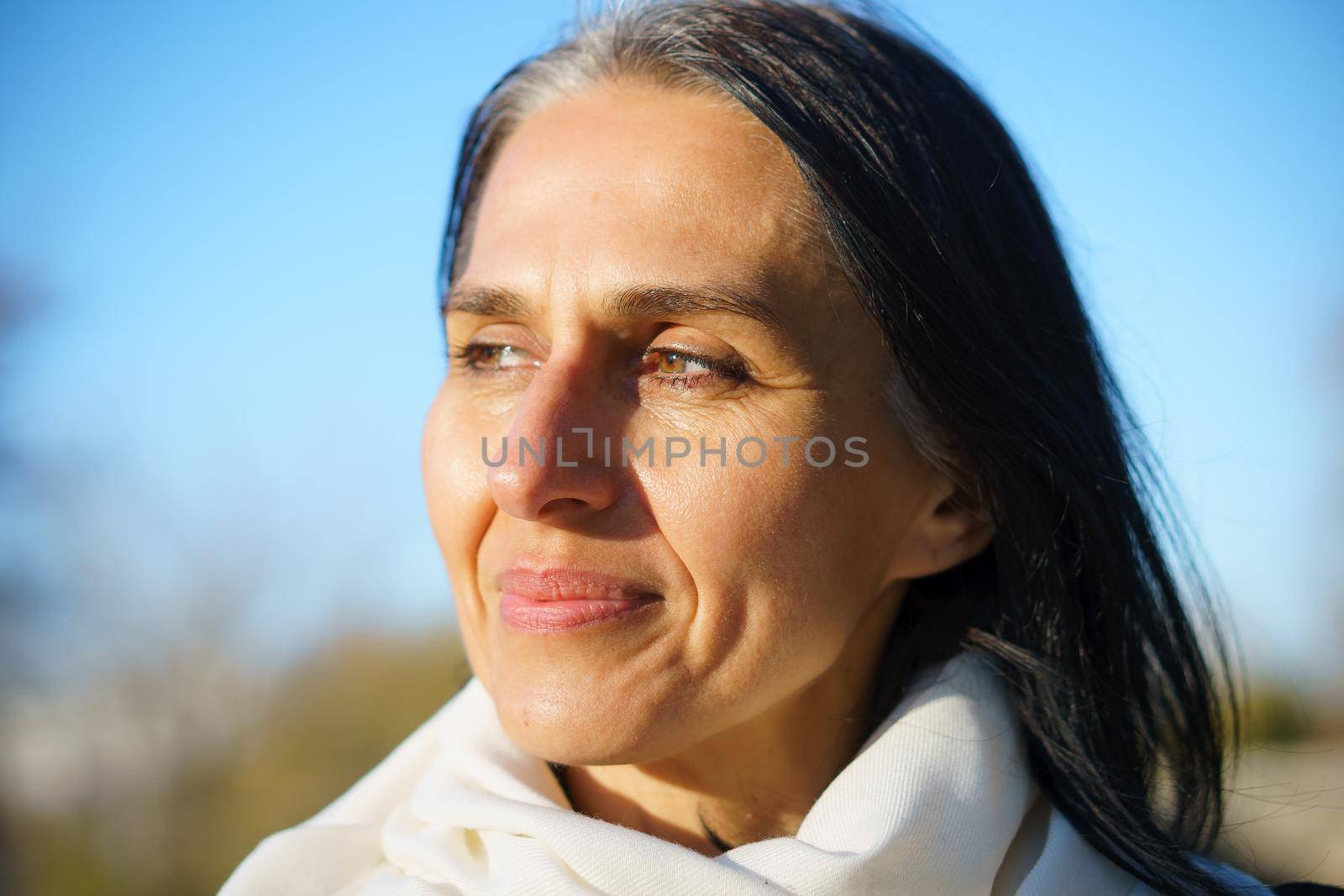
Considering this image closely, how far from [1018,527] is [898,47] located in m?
1.11

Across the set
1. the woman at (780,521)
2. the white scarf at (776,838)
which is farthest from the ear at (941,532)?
the white scarf at (776,838)

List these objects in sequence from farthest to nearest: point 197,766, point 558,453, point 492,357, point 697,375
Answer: point 197,766 → point 492,357 → point 697,375 → point 558,453

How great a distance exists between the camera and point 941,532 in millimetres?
2152

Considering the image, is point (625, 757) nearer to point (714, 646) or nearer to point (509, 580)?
point (714, 646)

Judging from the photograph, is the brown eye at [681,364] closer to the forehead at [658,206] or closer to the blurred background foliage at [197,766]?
the forehead at [658,206]

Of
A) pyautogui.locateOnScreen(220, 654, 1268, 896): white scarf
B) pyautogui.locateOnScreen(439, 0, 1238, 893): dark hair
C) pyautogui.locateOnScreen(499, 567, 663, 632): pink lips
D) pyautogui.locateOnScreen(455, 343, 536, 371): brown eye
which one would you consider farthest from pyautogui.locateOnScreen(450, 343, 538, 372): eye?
pyautogui.locateOnScreen(220, 654, 1268, 896): white scarf

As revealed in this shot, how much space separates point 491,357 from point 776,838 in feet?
3.78

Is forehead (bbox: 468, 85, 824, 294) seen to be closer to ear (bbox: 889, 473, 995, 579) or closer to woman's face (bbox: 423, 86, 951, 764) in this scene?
woman's face (bbox: 423, 86, 951, 764)

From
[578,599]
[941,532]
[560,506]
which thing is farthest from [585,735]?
[941,532]

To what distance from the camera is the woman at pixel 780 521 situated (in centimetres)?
177

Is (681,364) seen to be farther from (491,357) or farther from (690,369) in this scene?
(491,357)

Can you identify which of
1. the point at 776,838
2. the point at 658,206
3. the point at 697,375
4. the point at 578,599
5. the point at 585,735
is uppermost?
the point at 658,206

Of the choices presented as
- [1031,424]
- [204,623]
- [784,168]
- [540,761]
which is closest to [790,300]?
[784,168]

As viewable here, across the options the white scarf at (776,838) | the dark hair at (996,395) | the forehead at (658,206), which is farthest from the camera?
the dark hair at (996,395)
